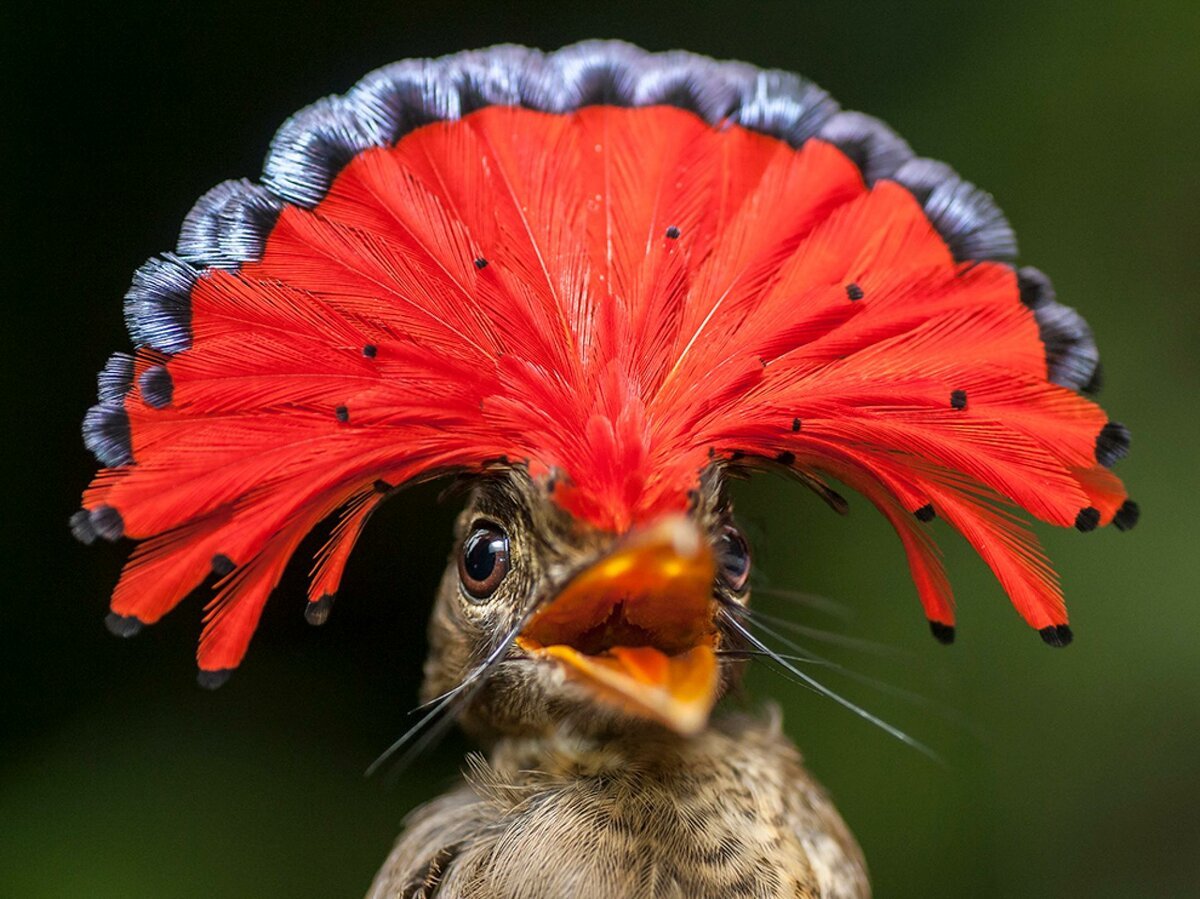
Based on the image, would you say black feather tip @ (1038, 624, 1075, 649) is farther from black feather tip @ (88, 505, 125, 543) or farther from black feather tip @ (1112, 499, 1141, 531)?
black feather tip @ (88, 505, 125, 543)

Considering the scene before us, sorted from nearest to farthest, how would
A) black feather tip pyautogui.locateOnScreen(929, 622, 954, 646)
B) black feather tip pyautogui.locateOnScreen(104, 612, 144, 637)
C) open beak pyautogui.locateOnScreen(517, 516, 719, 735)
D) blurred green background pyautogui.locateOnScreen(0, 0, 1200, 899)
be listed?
open beak pyautogui.locateOnScreen(517, 516, 719, 735), black feather tip pyautogui.locateOnScreen(104, 612, 144, 637), black feather tip pyautogui.locateOnScreen(929, 622, 954, 646), blurred green background pyautogui.locateOnScreen(0, 0, 1200, 899)

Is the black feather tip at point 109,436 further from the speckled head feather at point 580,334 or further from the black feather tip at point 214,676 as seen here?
the black feather tip at point 214,676

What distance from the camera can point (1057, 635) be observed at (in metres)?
0.82

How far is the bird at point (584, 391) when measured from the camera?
2.48 ft

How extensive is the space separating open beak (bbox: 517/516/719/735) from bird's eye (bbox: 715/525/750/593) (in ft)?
0.20

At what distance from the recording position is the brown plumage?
30.4 inches

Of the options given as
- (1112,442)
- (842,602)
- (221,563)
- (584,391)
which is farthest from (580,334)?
A: (842,602)

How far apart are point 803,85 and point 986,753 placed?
3.35 feet

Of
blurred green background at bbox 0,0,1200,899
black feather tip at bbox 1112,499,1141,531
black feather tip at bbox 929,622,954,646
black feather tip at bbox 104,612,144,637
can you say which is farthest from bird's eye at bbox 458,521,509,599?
blurred green background at bbox 0,0,1200,899

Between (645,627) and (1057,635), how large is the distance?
326 millimetres

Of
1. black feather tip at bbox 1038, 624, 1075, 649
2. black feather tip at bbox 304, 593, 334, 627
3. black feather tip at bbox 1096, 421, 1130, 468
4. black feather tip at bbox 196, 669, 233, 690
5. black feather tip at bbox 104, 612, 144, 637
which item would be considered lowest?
black feather tip at bbox 196, 669, 233, 690

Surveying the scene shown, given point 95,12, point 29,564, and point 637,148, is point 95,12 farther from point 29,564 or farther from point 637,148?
point 637,148

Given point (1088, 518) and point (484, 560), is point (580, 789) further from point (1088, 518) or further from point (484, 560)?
point (1088, 518)

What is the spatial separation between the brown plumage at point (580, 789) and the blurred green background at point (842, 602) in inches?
26.1
